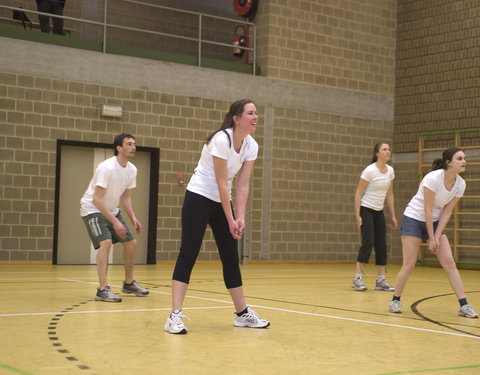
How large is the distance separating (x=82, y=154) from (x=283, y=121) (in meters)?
4.35

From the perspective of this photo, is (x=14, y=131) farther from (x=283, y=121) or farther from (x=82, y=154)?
(x=283, y=121)

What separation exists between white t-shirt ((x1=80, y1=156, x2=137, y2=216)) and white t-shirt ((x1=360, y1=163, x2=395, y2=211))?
321 cm

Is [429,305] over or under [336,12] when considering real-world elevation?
under

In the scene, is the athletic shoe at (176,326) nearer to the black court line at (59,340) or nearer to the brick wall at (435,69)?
the black court line at (59,340)

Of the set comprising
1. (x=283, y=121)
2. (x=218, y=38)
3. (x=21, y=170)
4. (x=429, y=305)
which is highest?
(x=218, y=38)

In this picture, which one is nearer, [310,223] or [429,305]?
[429,305]

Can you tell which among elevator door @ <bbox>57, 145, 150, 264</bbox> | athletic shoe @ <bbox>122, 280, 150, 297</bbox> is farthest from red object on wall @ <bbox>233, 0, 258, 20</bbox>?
athletic shoe @ <bbox>122, 280, 150, 297</bbox>

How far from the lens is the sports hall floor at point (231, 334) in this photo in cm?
426

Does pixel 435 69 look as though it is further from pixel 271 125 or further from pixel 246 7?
pixel 246 7

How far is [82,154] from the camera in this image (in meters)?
13.6

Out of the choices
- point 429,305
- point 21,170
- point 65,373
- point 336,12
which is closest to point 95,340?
point 65,373

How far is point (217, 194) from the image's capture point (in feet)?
18.1

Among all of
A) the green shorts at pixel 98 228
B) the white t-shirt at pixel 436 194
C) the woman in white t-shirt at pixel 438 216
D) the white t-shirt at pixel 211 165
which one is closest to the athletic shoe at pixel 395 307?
the woman in white t-shirt at pixel 438 216

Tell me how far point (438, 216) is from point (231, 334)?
2.54 meters
